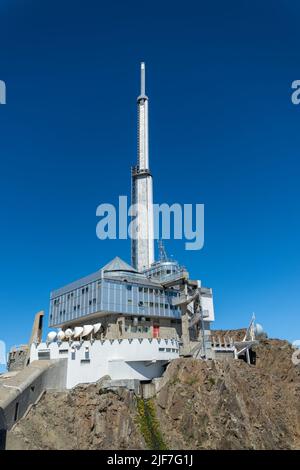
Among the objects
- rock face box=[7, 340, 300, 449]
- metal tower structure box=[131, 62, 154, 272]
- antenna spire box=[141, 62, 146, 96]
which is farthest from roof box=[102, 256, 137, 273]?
antenna spire box=[141, 62, 146, 96]

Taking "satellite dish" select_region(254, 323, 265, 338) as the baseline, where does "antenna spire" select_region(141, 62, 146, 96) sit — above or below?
above

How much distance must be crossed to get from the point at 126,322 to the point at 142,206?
1405 inches

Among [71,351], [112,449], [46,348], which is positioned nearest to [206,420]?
[112,449]

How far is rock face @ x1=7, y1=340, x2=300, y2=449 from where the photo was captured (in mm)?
45719

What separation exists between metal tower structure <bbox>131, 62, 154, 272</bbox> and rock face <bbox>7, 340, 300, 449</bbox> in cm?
3448

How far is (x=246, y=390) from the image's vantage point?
59.6m

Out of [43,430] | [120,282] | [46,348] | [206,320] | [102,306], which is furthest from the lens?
[206,320]

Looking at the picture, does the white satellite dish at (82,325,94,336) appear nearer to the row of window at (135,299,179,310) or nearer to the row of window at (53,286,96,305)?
the row of window at (53,286,96,305)

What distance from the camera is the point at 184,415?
52.1 metres

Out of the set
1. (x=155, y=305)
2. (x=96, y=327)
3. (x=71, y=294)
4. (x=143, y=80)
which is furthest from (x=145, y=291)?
(x=143, y=80)

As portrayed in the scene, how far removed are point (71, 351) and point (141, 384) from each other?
11.1 m

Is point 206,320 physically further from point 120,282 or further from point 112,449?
point 112,449

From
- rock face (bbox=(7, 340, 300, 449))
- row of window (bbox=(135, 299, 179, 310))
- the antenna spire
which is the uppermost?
the antenna spire

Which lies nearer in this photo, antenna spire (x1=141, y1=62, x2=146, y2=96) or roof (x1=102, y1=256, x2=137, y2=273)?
roof (x1=102, y1=256, x2=137, y2=273)
